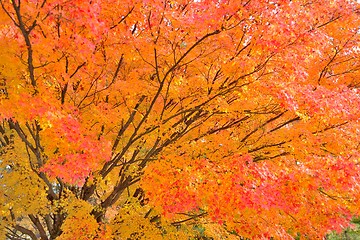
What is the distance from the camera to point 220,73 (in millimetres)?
6348

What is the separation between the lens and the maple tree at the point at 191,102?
5.03m

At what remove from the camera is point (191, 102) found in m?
6.86

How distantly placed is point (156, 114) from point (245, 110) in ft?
6.53

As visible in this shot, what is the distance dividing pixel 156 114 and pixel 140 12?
2.69 m

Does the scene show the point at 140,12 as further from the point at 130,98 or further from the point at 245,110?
the point at 245,110

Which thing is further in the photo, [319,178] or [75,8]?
[319,178]

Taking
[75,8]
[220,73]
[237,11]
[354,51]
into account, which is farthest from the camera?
[354,51]

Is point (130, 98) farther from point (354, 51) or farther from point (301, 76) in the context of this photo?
point (354, 51)

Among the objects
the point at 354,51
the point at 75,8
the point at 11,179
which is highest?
the point at 354,51

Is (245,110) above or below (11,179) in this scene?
above

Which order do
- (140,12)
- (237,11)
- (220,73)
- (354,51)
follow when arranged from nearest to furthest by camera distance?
(237,11)
(140,12)
(220,73)
(354,51)

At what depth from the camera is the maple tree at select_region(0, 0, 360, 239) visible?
16.5 ft

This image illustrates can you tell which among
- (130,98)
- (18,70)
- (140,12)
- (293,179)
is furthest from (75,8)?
(293,179)

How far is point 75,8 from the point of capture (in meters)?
4.09
